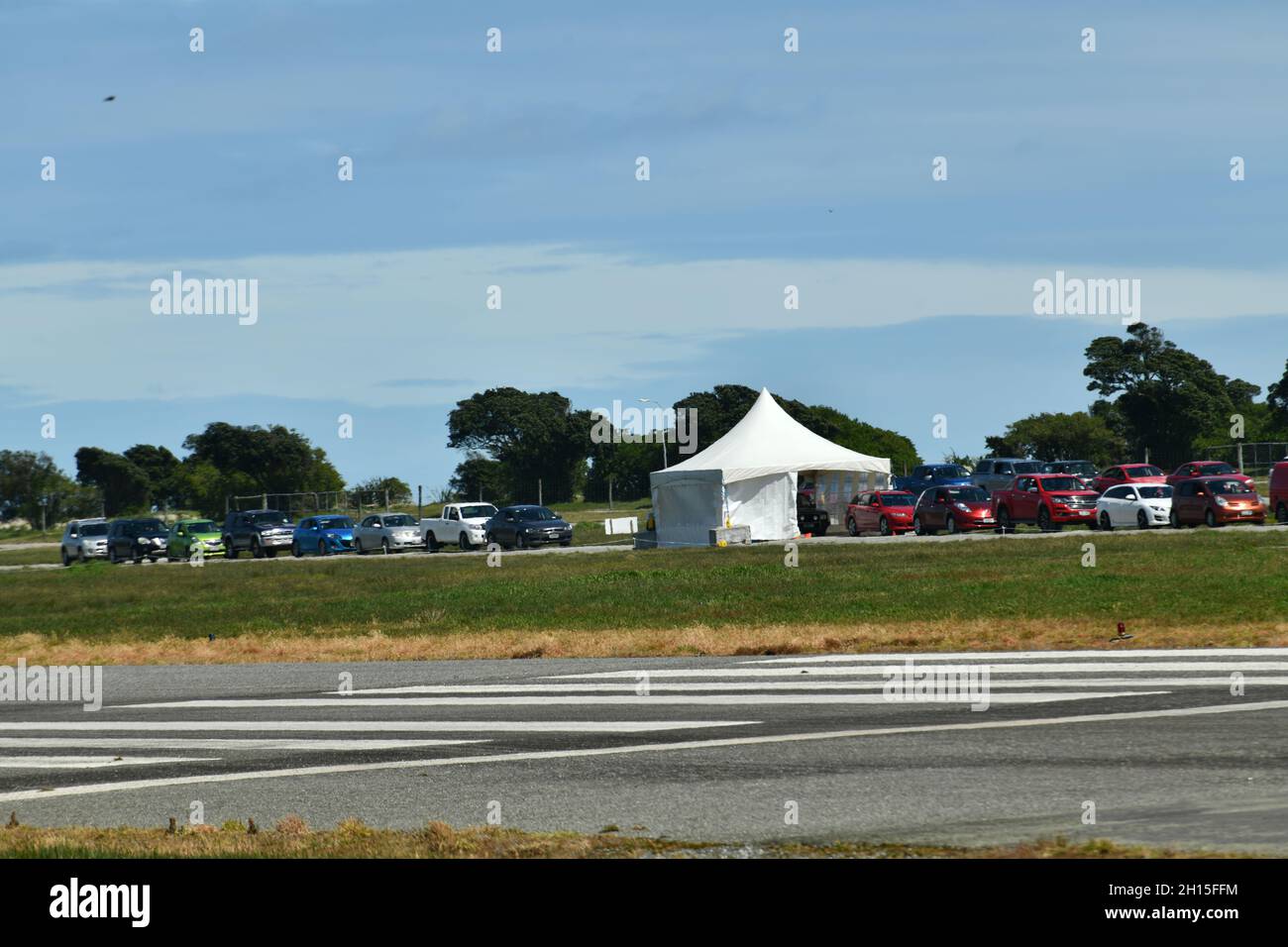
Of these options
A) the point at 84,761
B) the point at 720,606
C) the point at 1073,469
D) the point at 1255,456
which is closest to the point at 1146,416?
the point at 1255,456

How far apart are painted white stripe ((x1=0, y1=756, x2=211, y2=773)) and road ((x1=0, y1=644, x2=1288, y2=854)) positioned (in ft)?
0.16

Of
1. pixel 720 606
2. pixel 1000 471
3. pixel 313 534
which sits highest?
pixel 1000 471

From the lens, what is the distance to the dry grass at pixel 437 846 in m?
7.46

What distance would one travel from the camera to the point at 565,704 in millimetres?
14234

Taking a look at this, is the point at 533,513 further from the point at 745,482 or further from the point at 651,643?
the point at 651,643

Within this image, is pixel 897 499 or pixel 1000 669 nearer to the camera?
pixel 1000 669

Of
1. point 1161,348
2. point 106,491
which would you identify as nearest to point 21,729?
point 1161,348

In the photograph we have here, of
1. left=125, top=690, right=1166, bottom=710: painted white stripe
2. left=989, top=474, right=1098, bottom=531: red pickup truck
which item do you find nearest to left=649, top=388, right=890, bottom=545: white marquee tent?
left=989, top=474, right=1098, bottom=531: red pickup truck

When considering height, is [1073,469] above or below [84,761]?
above

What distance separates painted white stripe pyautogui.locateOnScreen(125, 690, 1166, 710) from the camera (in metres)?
13.1

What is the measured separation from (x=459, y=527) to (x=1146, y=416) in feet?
160

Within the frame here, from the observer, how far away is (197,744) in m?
12.9
